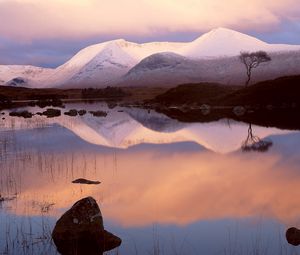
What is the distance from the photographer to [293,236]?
13680 mm

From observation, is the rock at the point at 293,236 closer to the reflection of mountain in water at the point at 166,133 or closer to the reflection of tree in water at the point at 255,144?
the reflection of mountain in water at the point at 166,133

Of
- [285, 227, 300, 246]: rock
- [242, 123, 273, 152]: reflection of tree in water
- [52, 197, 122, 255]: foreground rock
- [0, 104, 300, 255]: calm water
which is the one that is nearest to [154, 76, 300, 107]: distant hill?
[242, 123, 273, 152]: reflection of tree in water

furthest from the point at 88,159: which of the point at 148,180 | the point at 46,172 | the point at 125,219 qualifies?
the point at 125,219

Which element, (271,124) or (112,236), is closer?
(112,236)

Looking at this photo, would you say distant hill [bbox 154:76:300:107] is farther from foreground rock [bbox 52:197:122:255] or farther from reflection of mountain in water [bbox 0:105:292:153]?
foreground rock [bbox 52:197:122:255]

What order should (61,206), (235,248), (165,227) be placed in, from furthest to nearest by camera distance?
(61,206), (165,227), (235,248)

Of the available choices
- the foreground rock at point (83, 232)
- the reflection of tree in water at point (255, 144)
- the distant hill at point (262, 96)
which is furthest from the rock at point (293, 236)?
the distant hill at point (262, 96)

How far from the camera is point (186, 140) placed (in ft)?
133

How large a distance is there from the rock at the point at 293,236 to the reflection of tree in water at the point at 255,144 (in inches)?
772

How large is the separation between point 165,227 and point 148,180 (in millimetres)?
7729

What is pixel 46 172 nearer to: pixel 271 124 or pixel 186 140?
pixel 186 140

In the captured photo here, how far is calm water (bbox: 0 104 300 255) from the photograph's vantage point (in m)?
14.2

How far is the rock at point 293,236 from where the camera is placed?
13525 millimetres

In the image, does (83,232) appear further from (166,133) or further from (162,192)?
(166,133)
